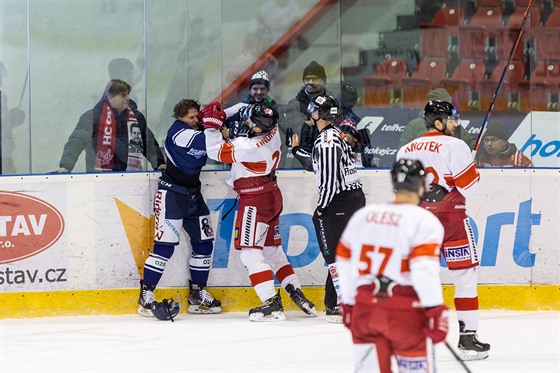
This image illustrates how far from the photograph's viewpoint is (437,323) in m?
3.49

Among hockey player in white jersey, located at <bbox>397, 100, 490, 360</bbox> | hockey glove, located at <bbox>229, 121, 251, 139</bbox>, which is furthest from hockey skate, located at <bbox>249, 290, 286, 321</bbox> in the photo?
hockey player in white jersey, located at <bbox>397, 100, 490, 360</bbox>

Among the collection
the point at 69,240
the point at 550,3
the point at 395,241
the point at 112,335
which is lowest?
the point at 112,335

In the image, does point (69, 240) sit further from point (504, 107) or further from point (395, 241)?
point (395, 241)

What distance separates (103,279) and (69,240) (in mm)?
332

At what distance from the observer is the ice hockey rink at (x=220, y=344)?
17.5 ft

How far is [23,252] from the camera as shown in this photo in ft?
23.0

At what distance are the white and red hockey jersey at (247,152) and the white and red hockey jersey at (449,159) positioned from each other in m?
1.41

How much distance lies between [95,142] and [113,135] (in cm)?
13

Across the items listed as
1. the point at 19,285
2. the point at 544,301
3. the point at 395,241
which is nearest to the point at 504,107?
the point at 544,301

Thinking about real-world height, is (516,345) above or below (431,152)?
below

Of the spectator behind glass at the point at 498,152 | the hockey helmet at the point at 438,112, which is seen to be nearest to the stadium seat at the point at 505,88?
the spectator behind glass at the point at 498,152

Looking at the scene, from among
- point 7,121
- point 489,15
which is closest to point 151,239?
point 7,121

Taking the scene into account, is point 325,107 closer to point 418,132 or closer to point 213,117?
point 213,117

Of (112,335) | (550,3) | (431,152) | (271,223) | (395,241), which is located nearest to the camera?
(395,241)
